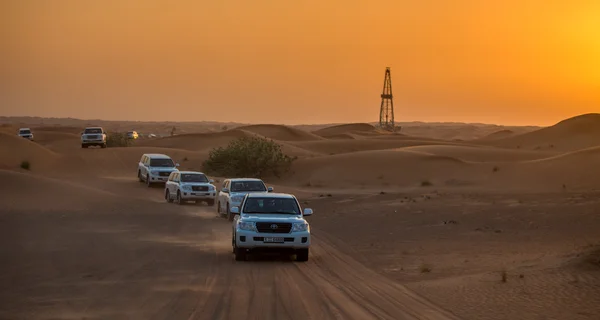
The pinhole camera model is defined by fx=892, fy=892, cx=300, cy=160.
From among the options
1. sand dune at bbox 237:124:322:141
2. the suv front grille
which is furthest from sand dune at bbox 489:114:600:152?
the suv front grille

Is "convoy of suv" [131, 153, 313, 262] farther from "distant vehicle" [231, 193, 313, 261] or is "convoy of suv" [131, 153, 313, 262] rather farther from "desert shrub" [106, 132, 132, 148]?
"desert shrub" [106, 132, 132, 148]

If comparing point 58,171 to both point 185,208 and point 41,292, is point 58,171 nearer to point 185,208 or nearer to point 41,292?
point 185,208

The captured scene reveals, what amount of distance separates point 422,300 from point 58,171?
52.3m

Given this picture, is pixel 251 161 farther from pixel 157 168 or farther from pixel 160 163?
pixel 157 168

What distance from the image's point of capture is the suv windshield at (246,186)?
32.3 m

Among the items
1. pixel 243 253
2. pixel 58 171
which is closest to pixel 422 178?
pixel 58 171

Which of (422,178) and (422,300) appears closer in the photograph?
(422,300)

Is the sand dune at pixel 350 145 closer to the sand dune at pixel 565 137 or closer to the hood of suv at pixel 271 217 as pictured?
the sand dune at pixel 565 137

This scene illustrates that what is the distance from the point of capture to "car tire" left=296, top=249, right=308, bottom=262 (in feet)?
65.9

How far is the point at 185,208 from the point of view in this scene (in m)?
38.2

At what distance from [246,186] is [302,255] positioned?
12502 millimetres

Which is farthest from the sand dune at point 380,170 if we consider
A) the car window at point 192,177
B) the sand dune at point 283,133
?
the sand dune at point 283,133

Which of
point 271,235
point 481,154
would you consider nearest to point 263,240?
point 271,235

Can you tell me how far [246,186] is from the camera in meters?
32.5
